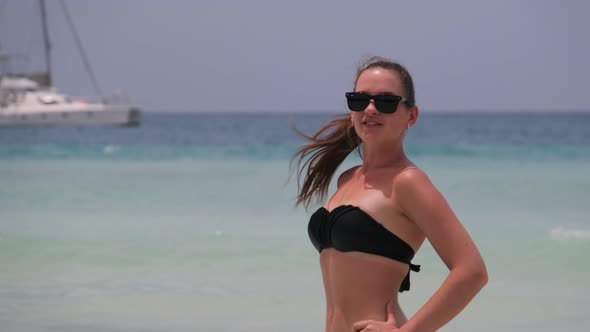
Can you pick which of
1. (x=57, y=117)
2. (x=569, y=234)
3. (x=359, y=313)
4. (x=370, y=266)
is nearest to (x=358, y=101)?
(x=370, y=266)

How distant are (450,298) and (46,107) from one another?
50.4 m

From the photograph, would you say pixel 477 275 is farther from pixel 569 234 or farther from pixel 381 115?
pixel 569 234

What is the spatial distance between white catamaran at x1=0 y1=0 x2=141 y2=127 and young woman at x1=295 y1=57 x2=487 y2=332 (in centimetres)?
4862

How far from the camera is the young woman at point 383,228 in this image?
2.16 meters

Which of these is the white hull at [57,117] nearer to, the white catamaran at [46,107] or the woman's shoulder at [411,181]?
the white catamaran at [46,107]

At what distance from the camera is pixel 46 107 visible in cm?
5084

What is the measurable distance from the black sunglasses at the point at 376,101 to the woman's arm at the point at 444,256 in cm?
20

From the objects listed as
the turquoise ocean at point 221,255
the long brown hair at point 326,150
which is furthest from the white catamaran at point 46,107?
the long brown hair at point 326,150

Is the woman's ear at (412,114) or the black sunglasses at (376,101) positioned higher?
the black sunglasses at (376,101)

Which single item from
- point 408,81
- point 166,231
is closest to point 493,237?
point 166,231

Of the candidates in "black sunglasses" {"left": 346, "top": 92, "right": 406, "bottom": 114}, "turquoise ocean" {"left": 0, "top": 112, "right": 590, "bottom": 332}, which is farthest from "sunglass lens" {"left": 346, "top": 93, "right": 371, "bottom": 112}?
"turquoise ocean" {"left": 0, "top": 112, "right": 590, "bottom": 332}

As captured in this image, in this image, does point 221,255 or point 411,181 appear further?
point 221,255

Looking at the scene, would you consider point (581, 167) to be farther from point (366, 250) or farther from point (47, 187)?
Answer: point (366, 250)

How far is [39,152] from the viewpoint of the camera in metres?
29.7
